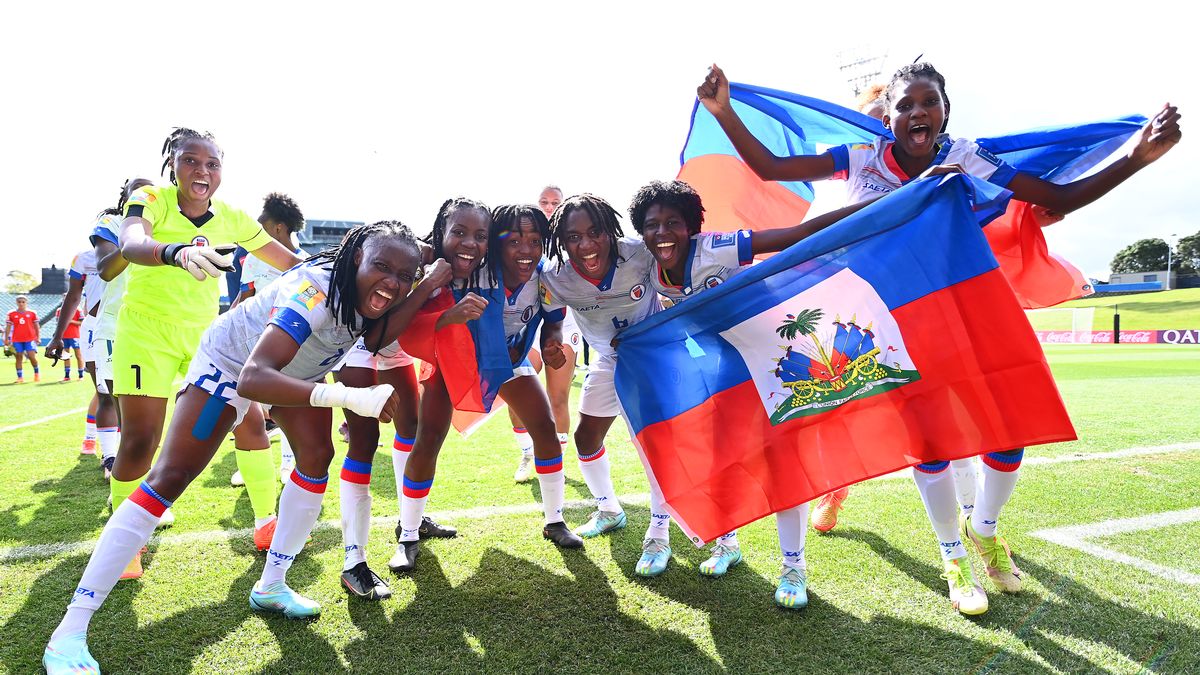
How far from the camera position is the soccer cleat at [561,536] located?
153 inches

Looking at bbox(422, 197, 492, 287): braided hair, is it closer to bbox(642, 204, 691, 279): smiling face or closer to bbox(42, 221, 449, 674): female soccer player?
bbox(42, 221, 449, 674): female soccer player

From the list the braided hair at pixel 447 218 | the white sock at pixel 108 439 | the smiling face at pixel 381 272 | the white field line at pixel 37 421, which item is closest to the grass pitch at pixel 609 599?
the white sock at pixel 108 439

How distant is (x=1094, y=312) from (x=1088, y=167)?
43259 millimetres

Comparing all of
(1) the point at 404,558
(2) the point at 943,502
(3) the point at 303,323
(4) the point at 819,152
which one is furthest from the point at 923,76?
(1) the point at 404,558

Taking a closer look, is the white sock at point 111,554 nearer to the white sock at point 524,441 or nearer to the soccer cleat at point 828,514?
the white sock at point 524,441

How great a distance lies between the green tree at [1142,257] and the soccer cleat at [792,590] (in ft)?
291

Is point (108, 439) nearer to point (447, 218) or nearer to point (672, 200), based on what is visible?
point (447, 218)

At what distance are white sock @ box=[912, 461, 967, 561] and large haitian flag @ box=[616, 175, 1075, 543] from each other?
367mm

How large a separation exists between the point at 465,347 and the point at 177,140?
204cm

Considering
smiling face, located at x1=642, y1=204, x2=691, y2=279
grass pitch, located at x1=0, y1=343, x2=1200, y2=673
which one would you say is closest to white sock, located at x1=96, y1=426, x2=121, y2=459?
grass pitch, located at x1=0, y1=343, x2=1200, y2=673

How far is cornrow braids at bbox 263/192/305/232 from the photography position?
5.39 meters

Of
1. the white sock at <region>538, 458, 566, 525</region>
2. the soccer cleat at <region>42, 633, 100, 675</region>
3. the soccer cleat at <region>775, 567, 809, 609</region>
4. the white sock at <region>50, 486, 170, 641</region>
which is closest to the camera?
the soccer cleat at <region>42, 633, 100, 675</region>

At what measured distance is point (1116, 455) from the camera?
237 inches

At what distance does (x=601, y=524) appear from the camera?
13.7 ft
